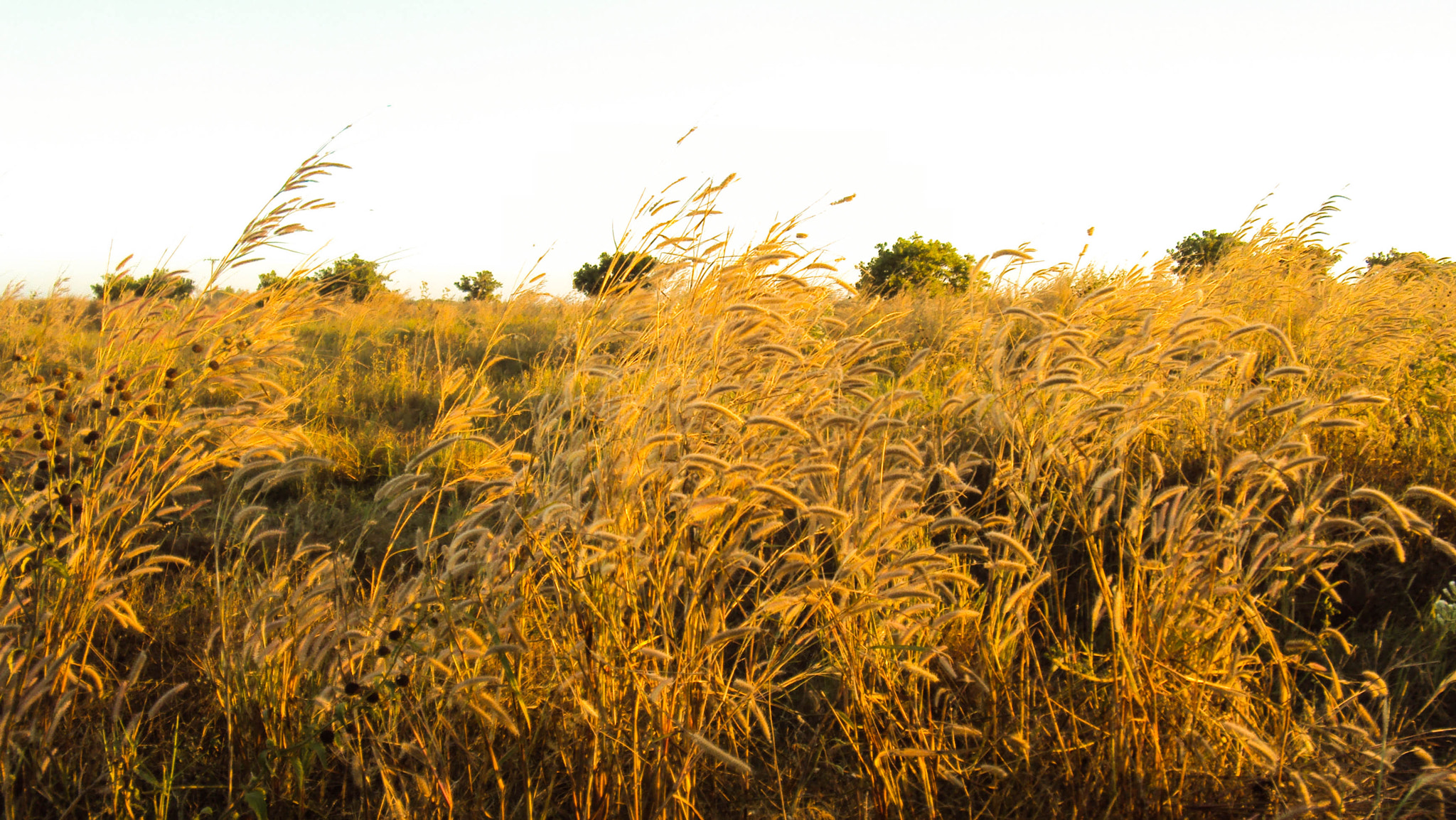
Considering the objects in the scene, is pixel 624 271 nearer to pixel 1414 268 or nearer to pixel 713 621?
pixel 713 621

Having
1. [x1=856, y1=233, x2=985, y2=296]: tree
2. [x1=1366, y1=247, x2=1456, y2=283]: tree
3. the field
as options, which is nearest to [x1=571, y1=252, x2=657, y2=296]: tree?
the field

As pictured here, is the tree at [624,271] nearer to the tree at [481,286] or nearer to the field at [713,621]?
the field at [713,621]

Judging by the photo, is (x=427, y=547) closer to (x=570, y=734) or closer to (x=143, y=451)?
(x=570, y=734)

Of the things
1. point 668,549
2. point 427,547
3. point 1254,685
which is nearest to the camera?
point 668,549

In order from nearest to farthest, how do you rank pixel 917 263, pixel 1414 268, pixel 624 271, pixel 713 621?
pixel 713 621
pixel 624 271
pixel 1414 268
pixel 917 263

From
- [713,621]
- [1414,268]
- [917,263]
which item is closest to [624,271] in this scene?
[713,621]

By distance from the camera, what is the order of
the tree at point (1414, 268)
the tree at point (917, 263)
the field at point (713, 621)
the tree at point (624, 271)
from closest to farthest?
the field at point (713, 621), the tree at point (624, 271), the tree at point (1414, 268), the tree at point (917, 263)

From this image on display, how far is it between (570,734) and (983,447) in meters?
2.80

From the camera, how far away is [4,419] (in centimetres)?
216

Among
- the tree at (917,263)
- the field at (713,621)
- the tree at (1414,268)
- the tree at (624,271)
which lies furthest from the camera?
the tree at (917,263)

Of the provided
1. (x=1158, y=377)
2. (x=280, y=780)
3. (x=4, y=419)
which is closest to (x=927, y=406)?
(x=1158, y=377)

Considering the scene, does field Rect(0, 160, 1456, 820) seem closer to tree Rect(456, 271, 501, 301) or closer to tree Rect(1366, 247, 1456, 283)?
tree Rect(1366, 247, 1456, 283)

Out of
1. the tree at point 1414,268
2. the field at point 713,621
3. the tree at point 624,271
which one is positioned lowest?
the field at point 713,621

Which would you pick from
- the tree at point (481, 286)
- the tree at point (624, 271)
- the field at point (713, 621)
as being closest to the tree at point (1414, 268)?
the field at point (713, 621)
